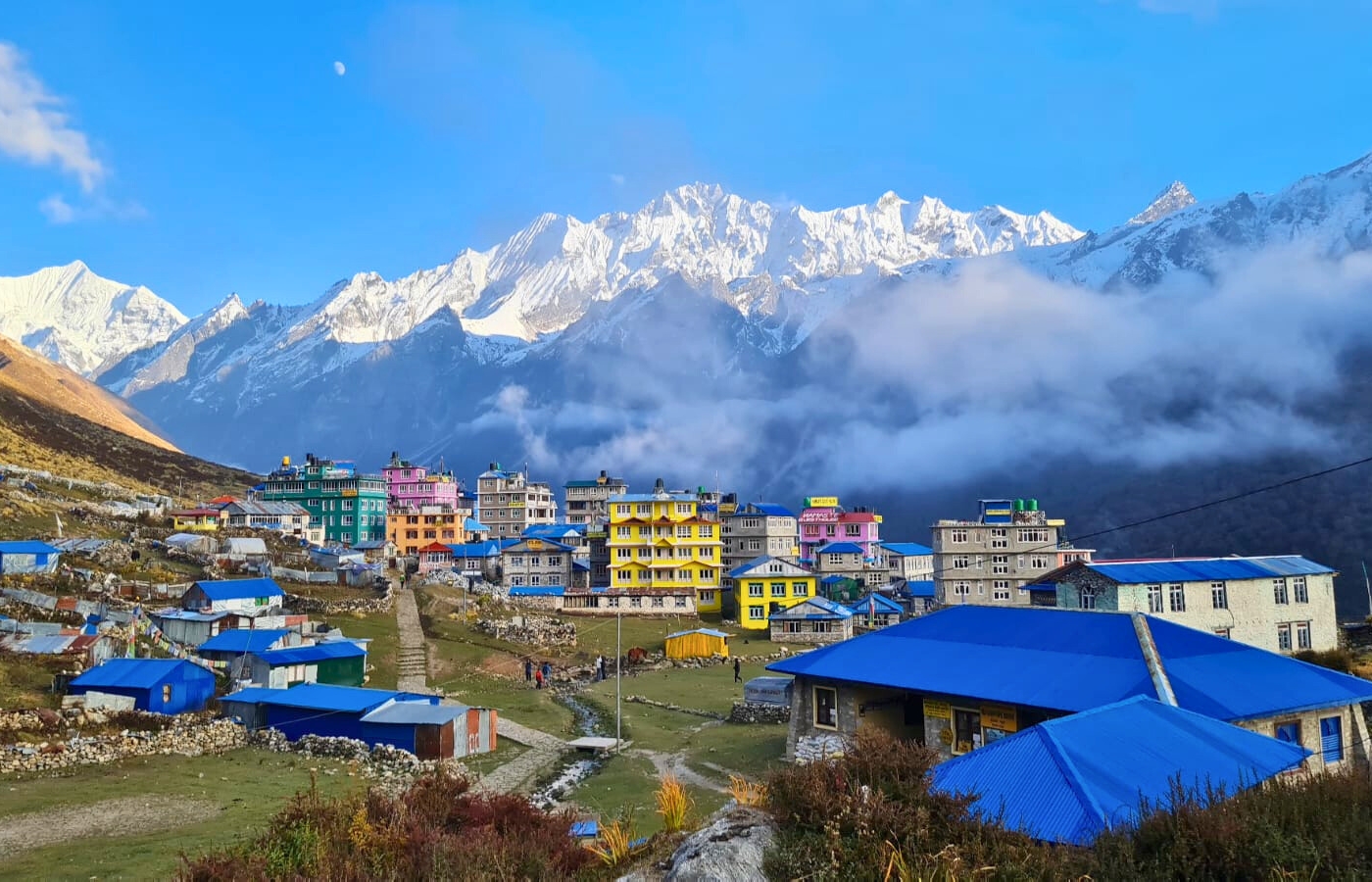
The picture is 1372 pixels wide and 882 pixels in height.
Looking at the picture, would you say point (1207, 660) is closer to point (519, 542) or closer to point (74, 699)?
point (74, 699)

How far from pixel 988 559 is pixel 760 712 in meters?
55.1

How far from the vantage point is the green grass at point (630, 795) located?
18250mm

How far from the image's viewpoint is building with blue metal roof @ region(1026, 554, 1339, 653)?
41.8 m

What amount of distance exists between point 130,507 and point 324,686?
194ft

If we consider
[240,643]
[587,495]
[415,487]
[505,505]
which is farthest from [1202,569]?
[415,487]

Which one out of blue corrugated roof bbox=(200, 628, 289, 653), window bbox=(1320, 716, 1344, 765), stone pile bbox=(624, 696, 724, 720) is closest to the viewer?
window bbox=(1320, 716, 1344, 765)

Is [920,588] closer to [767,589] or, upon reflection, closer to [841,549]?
[841,549]

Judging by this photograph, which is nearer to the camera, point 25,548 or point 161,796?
point 161,796

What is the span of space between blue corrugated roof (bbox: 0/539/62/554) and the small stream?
95.8ft

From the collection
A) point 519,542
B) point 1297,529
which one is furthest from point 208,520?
point 1297,529

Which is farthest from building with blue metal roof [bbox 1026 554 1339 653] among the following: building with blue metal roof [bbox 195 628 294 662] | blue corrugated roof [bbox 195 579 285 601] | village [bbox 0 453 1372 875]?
blue corrugated roof [bbox 195 579 285 601]

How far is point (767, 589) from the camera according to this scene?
224ft

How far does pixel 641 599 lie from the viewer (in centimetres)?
6938

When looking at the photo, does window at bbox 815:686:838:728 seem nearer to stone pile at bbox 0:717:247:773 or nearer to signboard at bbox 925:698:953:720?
signboard at bbox 925:698:953:720
